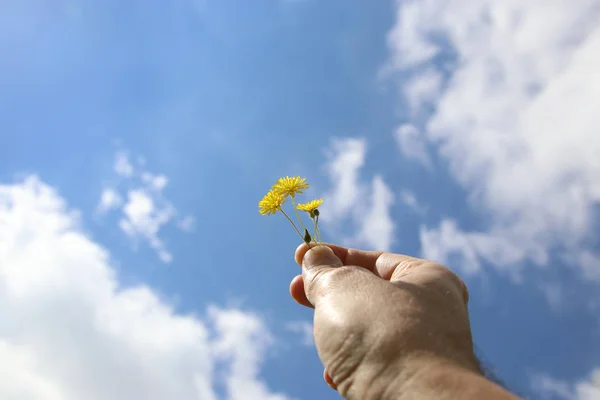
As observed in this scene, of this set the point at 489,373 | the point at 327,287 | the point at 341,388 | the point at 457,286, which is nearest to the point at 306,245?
the point at 327,287

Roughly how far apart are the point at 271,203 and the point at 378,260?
53.7 inches

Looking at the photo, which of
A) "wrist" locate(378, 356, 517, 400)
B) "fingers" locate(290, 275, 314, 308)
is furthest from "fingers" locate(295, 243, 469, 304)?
"wrist" locate(378, 356, 517, 400)

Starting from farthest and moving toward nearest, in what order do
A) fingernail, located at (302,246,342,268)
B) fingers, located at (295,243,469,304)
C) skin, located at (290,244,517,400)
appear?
1. fingernail, located at (302,246,342,268)
2. fingers, located at (295,243,469,304)
3. skin, located at (290,244,517,400)

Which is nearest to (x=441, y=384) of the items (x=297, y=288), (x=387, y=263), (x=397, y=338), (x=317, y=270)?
(x=397, y=338)

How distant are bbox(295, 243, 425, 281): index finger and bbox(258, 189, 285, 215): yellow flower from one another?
569mm

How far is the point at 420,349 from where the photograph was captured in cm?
225

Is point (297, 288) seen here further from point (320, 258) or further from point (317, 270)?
point (317, 270)

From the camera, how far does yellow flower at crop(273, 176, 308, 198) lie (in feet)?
15.7

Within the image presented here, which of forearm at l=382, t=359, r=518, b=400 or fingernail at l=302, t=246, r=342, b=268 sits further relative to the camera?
fingernail at l=302, t=246, r=342, b=268

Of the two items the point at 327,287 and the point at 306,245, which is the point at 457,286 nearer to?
the point at 327,287

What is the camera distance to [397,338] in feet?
7.60

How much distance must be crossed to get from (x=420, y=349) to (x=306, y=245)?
216 cm

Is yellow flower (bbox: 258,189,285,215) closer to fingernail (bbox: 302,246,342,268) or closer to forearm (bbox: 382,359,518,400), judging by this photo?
fingernail (bbox: 302,246,342,268)

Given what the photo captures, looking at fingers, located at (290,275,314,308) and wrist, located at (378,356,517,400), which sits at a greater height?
fingers, located at (290,275,314,308)
